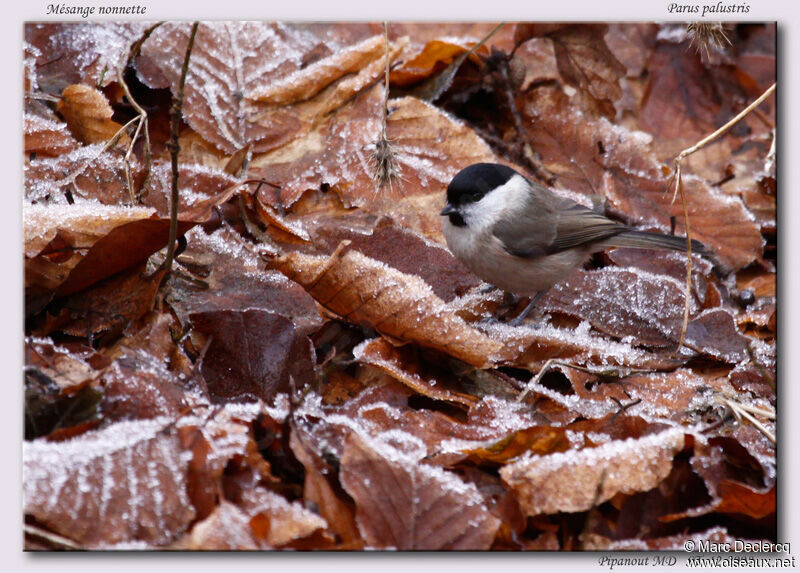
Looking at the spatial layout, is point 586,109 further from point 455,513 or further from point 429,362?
point 455,513

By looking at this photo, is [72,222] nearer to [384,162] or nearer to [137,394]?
[137,394]

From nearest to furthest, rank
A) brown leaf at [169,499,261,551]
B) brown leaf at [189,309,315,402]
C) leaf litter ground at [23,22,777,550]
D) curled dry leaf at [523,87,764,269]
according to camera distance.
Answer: brown leaf at [169,499,261,551]
leaf litter ground at [23,22,777,550]
brown leaf at [189,309,315,402]
curled dry leaf at [523,87,764,269]

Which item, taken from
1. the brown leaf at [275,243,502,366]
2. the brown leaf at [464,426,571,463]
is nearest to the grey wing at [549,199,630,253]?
the brown leaf at [275,243,502,366]

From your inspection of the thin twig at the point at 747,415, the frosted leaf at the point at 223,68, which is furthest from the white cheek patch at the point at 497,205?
the thin twig at the point at 747,415

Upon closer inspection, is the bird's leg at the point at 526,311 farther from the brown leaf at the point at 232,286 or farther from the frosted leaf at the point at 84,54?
the frosted leaf at the point at 84,54

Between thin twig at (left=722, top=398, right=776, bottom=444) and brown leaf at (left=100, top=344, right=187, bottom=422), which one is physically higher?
brown leaf at (left=100, top=344, right=187, bottom=422)

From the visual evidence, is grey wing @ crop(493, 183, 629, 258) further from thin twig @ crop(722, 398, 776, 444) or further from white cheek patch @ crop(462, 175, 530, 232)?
thin twig @ crop(722, 398, 776, 444)
